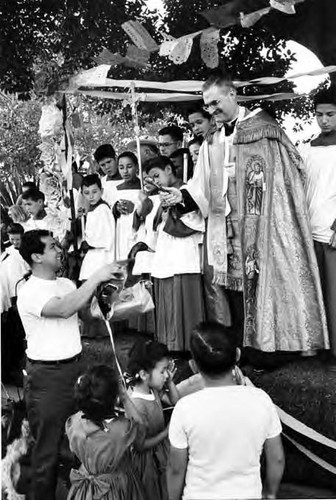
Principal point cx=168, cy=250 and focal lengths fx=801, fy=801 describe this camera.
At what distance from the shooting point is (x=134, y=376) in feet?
11.6

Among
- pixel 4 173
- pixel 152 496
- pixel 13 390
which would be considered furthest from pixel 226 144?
pixel 4 173

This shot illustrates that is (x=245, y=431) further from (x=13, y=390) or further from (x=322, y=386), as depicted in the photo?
(x=13, y=390)

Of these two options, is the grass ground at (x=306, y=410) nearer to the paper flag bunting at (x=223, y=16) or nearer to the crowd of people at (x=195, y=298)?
the crowd of people at (x=195, y=298)

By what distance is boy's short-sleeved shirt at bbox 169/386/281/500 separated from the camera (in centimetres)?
267

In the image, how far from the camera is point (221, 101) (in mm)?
4527

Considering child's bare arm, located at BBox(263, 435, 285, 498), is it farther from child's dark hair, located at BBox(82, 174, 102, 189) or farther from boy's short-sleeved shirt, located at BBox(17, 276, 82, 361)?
child's dark hair, located at BBox(82, 174, 102, 189)

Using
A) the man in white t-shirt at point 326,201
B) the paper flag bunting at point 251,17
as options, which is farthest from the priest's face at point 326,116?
the paper flag bunting at point 251,17

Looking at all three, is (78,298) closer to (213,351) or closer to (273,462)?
(213,351)

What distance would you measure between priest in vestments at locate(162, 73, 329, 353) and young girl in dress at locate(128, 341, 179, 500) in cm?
102

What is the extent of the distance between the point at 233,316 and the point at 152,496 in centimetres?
165

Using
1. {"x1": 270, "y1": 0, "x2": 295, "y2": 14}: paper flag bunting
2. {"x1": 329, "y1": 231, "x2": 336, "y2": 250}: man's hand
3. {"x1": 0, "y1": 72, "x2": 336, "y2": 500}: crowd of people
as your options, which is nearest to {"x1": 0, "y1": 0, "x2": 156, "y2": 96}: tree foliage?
{"x1": 0, "y1": 72, "x2": 336, "y2": 500}: crowd of people

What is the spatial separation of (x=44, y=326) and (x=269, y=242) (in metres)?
1.40

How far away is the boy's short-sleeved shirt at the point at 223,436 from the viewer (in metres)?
2.67

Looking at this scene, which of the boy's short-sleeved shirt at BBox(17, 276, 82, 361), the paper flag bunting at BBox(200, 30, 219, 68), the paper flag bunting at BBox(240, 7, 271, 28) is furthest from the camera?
the paper flag bunting at BBox(200, 30, 219, 68)
